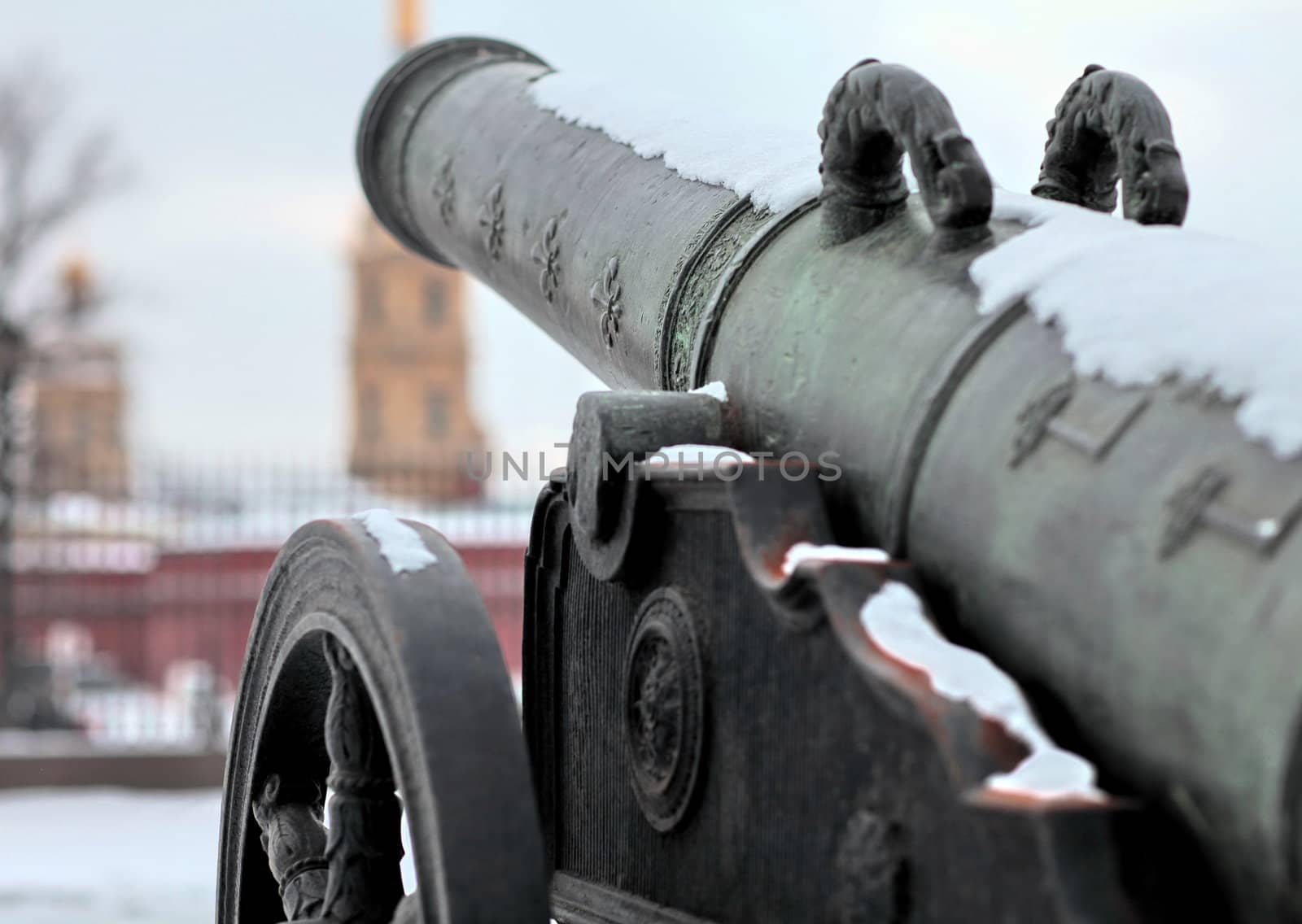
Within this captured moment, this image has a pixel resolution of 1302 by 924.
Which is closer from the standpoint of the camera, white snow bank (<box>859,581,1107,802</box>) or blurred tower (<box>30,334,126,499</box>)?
white snow bank (<box>859,581,1107,802</box>)

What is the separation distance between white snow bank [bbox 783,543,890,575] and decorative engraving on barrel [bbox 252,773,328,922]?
94 centimetres

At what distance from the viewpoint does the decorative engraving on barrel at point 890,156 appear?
1.99 meters

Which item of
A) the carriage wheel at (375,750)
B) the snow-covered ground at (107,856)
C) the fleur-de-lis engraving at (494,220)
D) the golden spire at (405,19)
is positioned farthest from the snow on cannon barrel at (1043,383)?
the golden spire at (405,19)

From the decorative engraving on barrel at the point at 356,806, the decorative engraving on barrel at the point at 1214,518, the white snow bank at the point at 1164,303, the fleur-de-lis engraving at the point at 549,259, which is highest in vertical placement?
the fleur-de-lis engraving at the point at 549,259

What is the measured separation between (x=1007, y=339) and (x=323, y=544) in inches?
36.2

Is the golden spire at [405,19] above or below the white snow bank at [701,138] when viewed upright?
above

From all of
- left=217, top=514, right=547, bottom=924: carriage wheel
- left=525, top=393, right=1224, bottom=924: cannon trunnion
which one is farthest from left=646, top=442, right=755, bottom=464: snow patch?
left=217, top=514, right=547, bottom=924: carriage wheel

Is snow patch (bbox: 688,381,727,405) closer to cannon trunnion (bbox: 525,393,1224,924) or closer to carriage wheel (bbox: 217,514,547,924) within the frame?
cannon trunnion (bbox: 525,393,1224,924)

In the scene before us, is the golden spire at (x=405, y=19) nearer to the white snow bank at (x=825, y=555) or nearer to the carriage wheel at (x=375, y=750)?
the carriage wheel at (x=375, y=750)

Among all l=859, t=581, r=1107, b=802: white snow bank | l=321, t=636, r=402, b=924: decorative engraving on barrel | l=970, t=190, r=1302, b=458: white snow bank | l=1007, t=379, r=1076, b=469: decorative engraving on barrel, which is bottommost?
l=321, t=636, r=402, b=924: decorative engraving on barrel

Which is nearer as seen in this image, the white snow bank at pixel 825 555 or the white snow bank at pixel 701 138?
the white snow bank at pixel 825 555

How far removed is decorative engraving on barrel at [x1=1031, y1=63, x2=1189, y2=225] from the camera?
2123 millimetres

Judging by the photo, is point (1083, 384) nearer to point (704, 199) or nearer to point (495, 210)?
point (704, 199)

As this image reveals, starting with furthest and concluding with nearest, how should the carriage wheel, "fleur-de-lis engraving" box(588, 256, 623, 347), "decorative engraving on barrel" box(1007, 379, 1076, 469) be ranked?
"fleur-de-lis engraving" box(588, 256, 623, 347)
the carriage wheel
"decorative engraving on barrel" box(1007, 379, 1076, 469)
